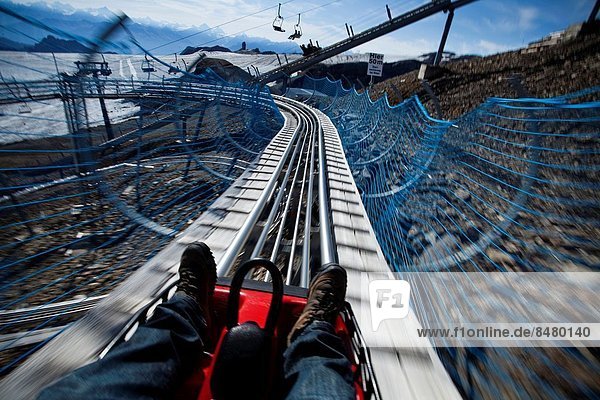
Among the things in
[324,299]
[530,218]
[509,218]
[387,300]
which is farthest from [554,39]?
[324,299]

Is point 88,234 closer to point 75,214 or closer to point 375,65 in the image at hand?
point 75,214

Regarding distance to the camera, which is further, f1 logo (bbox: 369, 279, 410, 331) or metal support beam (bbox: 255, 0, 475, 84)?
metal support beam (bbox: 255, 0, 475, 84)

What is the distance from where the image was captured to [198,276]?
1380mm

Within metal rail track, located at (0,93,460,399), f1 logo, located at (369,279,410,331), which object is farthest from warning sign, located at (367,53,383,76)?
f1 logo, located at (369,279,410,331)

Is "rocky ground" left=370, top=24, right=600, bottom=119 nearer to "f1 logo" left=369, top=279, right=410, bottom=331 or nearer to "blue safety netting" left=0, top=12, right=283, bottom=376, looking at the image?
"f1 logo" left=369, top=279, right=410, bottom=331

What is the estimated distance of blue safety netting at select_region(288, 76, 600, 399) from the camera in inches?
62.9

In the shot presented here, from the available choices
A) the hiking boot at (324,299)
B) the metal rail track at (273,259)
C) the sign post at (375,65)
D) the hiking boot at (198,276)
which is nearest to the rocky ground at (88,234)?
the metal rail track at (273,259)

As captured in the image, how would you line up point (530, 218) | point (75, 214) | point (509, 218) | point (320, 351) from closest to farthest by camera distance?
point (320, 351) < point (509, 218) < point (530, 218) < point (75, 214)

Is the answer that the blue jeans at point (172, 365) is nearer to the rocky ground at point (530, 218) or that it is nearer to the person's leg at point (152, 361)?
the person's leg at point (152, 361)

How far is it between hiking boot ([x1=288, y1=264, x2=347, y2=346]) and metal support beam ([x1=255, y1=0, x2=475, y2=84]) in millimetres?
20932

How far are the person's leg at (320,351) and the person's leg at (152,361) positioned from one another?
37 centimetres

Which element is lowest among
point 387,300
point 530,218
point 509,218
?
point 387,300

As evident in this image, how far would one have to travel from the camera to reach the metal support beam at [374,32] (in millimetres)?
18188

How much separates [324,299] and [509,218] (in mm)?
1273
